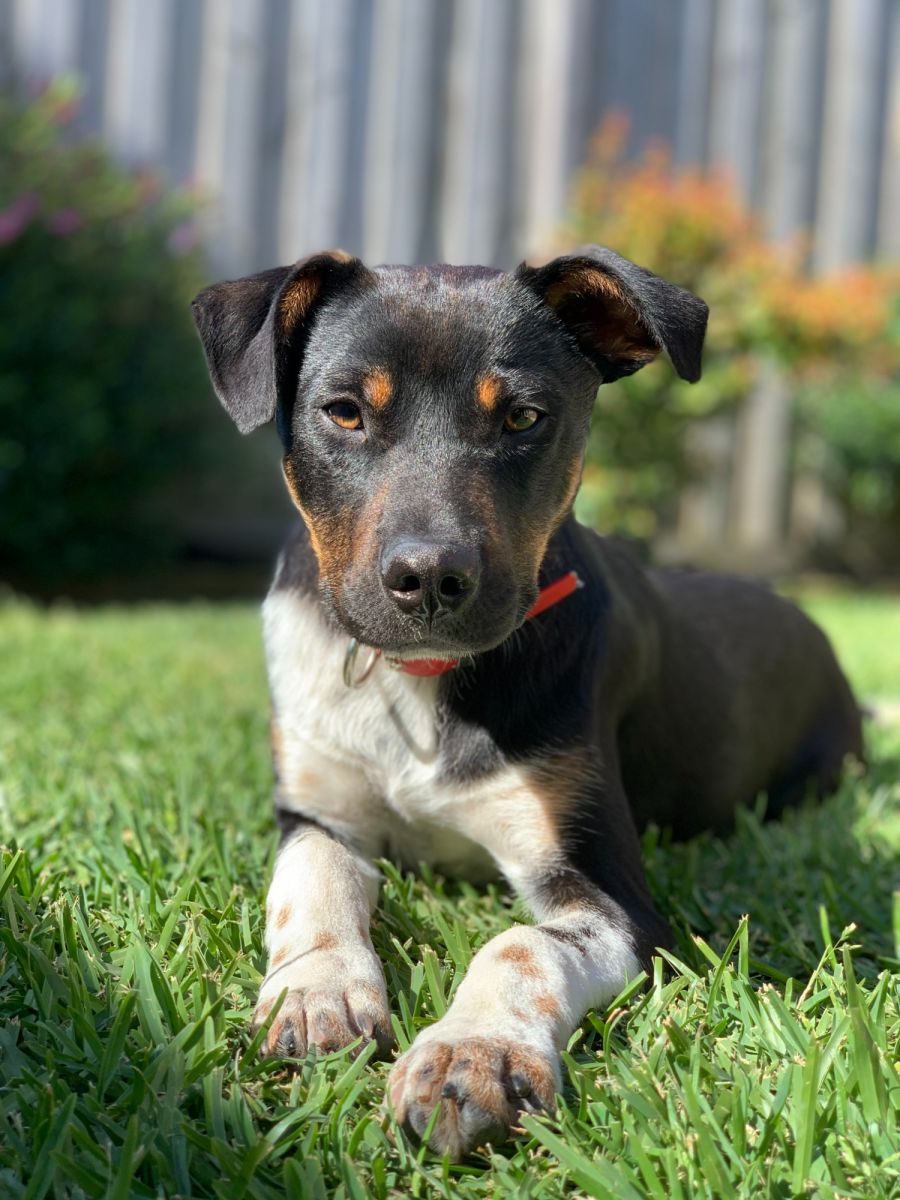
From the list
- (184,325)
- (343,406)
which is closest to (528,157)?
(184,325)

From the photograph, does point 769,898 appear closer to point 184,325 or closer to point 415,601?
point 415,601

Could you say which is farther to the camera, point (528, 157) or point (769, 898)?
point (528, 157)

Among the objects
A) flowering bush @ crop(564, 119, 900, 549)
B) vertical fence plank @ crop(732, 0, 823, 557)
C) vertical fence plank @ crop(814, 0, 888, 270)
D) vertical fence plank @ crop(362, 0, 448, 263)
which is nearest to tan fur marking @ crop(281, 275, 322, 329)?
flowering bush @ crop(564, 119, 900, 549)

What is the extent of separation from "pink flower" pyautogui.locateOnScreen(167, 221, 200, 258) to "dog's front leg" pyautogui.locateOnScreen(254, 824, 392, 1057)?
6411 mm

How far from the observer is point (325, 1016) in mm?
2131

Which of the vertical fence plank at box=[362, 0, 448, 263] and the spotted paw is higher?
the vertical fence plank at box=[362, 0, 448, 263]

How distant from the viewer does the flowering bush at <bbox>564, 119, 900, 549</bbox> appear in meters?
9.07

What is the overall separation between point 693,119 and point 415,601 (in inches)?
371

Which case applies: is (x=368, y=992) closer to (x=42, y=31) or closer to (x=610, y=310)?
(x=610, y=310)

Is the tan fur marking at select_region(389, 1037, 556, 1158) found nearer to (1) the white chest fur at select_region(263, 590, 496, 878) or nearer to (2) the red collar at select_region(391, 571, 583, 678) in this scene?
(1) the white chest fur at select_region(263, 590, 496, 878)

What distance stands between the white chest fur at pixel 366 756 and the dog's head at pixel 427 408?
0.29 metres

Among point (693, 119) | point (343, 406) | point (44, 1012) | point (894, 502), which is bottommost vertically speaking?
point (894, 502)

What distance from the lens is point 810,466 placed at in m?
10.9

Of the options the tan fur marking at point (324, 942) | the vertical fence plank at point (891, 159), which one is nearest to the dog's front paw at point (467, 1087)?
the tan fur marking at point (324, 942)
